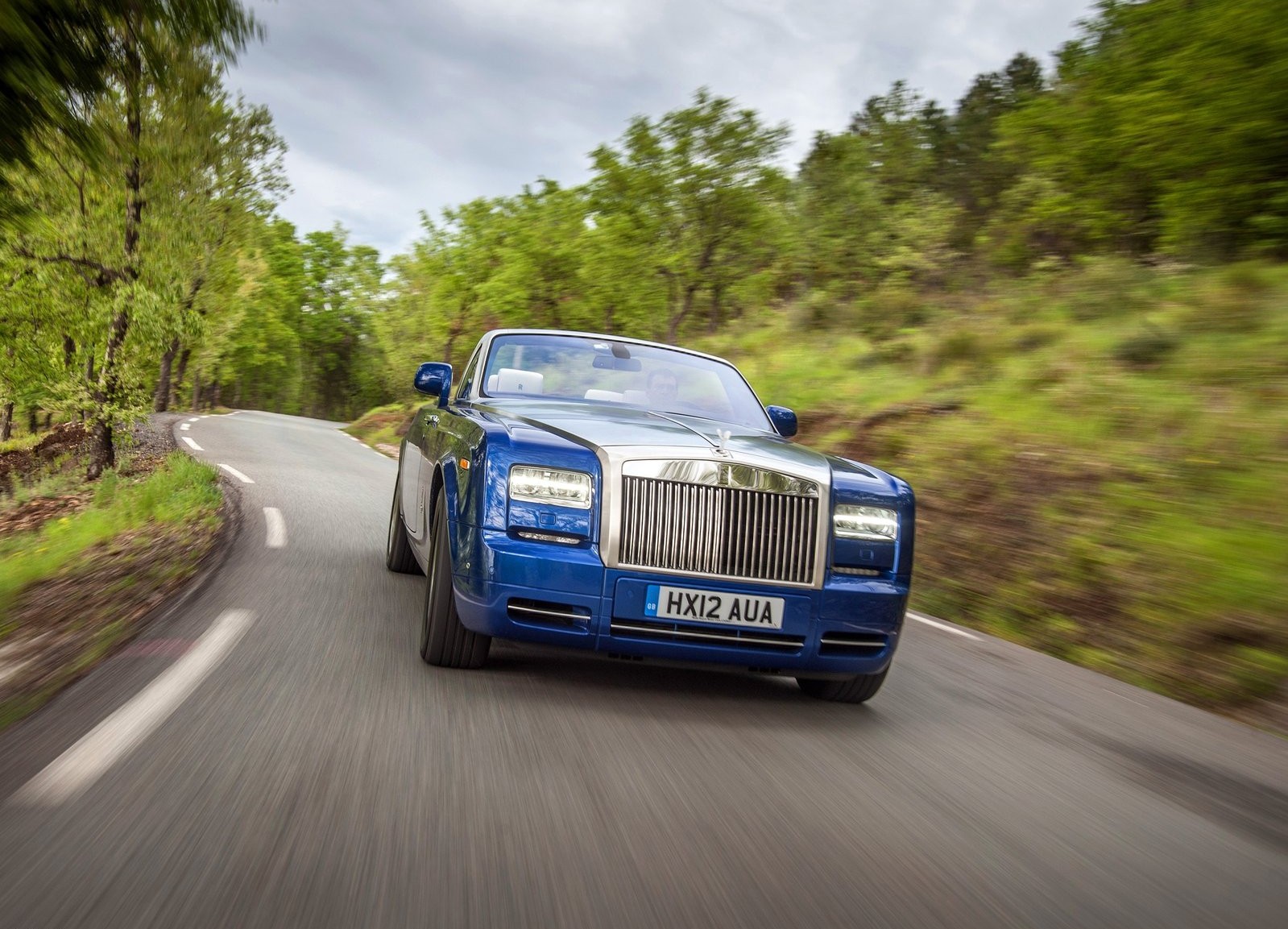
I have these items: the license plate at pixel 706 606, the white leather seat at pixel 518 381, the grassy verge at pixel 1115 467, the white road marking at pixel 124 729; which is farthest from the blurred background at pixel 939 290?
the license plate at pixel 706 606

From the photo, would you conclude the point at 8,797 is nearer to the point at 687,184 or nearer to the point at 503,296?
the point at 687,184

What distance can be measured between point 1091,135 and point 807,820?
15098 mm

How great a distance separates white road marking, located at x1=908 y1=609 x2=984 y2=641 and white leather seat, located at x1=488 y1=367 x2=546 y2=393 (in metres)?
3.00

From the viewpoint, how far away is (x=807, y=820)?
284 cm

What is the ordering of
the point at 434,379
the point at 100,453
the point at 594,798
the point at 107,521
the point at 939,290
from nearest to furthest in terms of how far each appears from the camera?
1. the point at 594,798
2. the point at 434,379
3. the point at 107,521
4. the point at 100,453
5. the point at 939,290

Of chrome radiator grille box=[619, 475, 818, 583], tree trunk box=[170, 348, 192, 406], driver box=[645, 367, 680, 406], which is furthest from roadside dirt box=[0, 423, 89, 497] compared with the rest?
tree trunk box=[170, 348, 192, 406]

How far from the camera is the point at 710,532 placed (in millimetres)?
3744

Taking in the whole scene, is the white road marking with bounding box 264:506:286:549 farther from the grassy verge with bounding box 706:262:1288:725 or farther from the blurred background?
the grassy verge with bounding box 706:262:1288:725

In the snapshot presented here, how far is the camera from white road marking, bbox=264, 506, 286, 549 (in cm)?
762

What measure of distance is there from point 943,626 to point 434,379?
359cm

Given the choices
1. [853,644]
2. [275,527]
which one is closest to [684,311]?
[275,527]

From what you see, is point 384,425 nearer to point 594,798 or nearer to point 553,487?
point 553,487

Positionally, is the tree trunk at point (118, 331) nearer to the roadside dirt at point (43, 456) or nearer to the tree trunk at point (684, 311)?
the roadside dirt at point (43, 456)

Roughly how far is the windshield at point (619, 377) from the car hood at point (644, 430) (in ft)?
0.94
